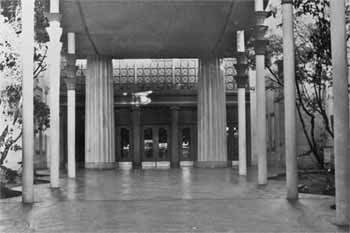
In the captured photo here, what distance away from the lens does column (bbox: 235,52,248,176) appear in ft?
64.2

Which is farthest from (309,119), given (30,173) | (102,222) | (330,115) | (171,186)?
(102,222)

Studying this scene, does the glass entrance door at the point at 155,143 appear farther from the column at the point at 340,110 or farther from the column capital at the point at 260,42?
the column at the point at 340,110

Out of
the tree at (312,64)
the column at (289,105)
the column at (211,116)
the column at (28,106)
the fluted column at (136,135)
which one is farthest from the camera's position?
the fluted column at (136,135)

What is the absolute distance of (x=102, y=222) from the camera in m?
8.53

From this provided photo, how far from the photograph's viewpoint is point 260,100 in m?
15.7

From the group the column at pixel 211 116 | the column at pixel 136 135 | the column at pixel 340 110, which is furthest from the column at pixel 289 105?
the column at pixel 136 135

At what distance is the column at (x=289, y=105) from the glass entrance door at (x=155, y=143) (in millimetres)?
20224

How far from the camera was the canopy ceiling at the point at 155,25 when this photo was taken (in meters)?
18.0

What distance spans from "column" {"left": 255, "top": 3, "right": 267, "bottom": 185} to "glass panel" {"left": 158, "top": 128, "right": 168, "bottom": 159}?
1617 cm

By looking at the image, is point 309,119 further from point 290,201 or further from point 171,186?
point 290,201

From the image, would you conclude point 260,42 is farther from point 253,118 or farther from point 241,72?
point 253,118

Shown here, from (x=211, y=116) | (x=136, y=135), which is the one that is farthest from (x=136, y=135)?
(x=211, y=116)

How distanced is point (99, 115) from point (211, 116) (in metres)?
5.19

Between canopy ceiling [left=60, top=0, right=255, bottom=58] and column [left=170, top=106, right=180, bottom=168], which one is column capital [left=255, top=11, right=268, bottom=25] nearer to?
canopy ceiling [left=60, top=0, right=255, bottom=58]
